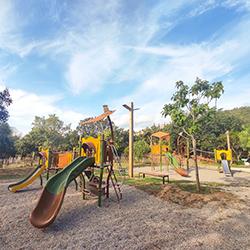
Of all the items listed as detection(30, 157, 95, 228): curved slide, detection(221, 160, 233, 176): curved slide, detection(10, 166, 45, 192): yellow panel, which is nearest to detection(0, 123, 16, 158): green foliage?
detection(10, 166, 45, 192): yellow panel

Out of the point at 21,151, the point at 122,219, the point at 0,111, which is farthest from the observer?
the point at 21,151

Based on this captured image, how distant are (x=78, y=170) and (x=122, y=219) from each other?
156 cm

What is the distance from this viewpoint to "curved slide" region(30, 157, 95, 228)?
348 centimetres

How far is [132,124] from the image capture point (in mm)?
9828

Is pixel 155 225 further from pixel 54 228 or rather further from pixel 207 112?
pixel 207 112

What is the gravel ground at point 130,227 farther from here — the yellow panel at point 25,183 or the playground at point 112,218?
the yellow panel at point 25,183

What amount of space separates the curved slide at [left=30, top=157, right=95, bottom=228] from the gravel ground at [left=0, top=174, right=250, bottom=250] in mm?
184

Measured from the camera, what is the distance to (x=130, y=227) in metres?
3.56

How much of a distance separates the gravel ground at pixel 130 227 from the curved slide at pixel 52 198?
0.60 feet

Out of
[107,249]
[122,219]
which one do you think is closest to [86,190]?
[122,219]

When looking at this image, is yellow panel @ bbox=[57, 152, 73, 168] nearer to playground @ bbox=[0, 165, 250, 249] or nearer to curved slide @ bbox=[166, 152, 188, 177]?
playground @ bbox=[0, 165, 250, 249]

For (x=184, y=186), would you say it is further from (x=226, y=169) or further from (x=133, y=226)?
(x=226, y=169)

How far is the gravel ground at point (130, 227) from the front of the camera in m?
2.94

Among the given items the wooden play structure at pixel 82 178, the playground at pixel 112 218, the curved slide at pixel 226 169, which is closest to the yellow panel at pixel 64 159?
the wooden play structure at pixel 82 178
